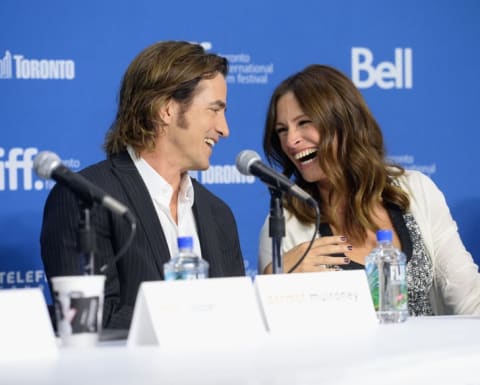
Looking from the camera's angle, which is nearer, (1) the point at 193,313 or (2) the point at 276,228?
(1) the point at 193,313

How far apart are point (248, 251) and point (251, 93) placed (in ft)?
1.99

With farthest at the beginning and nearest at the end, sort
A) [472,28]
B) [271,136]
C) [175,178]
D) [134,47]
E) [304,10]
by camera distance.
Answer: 1. [472,28]
2. [304,10]
3. [134,47]
4. [271,136]
5. [175,178]

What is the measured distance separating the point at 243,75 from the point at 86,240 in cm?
200

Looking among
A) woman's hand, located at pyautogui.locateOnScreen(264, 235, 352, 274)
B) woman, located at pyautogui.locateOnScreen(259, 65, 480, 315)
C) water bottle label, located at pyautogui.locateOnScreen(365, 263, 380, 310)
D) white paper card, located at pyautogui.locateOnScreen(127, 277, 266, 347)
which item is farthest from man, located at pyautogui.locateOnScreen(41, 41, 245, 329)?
white paper card, located at pyautogui.locateOnScreen(127, 277, 266, 347)

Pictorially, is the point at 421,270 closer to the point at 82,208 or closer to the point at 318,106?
the point at 318,106

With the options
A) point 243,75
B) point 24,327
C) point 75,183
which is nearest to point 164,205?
point 243,75

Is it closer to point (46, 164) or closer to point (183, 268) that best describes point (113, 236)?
point (183, 268)

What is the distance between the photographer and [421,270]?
2.75m

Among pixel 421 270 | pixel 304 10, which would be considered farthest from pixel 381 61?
pixel 421 270

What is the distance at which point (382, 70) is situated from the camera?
3617 millimetres

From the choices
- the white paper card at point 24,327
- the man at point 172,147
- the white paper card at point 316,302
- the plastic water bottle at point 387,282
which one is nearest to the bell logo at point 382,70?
the man at point 172,147

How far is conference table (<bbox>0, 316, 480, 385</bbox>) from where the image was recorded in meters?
1.13

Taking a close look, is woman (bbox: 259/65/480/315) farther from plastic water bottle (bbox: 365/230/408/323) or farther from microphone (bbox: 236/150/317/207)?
microphone (bbox: 236/150/317/207)

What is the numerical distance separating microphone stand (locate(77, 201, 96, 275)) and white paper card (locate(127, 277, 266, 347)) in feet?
0.52
